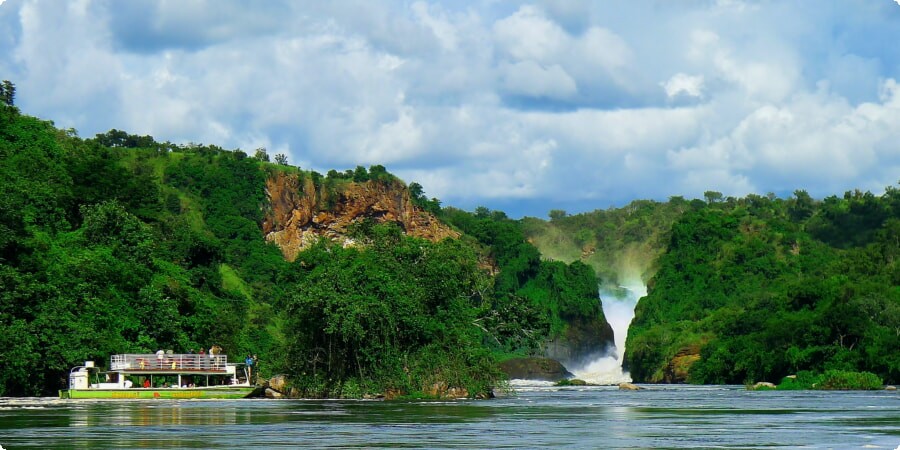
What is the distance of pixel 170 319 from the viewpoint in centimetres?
7894

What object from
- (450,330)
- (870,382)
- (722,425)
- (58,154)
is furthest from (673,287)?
(722,425)

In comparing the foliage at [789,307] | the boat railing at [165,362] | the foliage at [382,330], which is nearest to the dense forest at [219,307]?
the foliage at [382,330]

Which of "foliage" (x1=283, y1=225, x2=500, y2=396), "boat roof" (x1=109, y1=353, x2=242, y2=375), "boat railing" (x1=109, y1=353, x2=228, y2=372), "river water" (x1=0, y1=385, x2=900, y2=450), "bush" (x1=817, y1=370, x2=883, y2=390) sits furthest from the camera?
"bush" (x1=817, y1=370, x2=883, y2=390)

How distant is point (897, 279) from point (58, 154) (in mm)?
82778

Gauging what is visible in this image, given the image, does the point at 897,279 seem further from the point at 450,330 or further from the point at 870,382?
the point at 450,330

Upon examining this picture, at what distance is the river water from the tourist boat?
12058 mm

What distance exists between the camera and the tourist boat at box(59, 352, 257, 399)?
2704 inches

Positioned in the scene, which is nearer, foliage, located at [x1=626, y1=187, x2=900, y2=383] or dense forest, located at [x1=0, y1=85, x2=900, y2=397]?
dense forest, located at [x1=0, y1=85, x2=900, y2=397]

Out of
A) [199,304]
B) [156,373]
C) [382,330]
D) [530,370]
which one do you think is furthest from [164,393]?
[530,370]

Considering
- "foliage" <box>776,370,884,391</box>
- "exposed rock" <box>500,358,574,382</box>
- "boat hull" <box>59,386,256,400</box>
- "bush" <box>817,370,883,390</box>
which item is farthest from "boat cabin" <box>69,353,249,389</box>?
"exposed rock" <box>500,358,574,382</box>

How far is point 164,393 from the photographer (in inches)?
2771

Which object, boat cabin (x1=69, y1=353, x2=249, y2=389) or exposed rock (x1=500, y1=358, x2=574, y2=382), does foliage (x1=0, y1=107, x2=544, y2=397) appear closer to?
boat cabin (x1=69, y1=353, x2=249, y2=389)

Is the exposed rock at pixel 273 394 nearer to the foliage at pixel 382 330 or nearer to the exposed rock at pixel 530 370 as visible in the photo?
the foliage at pixel 382 330

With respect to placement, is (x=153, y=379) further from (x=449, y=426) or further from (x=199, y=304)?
(x=449, y=426)
